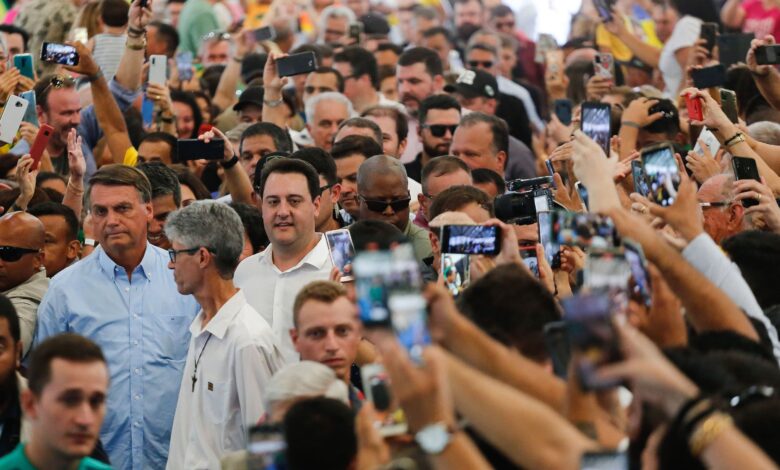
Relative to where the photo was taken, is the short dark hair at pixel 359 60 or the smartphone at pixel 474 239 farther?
the short dark hair at pixel 359 60

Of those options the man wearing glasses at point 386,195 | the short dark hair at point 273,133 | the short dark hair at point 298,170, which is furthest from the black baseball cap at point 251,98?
the short dark hair at point 298,170

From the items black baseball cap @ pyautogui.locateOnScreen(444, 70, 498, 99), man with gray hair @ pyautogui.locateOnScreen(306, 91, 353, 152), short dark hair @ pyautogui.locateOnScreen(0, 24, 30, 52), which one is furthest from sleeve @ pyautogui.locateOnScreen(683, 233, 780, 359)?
short dark hair @ pyautogui.locateOnScreen(0, 24, 30, 52)

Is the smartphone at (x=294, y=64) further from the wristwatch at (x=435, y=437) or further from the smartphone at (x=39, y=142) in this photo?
the wristwatch at (x=435, y=437)

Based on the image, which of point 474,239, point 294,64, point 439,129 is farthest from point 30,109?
point 474,239

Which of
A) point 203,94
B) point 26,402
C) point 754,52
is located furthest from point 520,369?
point 203,94

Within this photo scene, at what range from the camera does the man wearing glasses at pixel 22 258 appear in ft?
22.6

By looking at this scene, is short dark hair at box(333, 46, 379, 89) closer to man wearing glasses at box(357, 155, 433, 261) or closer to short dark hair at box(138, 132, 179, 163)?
short dark hair at box(138, 132, 179, 163)

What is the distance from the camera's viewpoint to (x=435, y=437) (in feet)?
10.5

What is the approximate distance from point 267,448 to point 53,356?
1152 mm

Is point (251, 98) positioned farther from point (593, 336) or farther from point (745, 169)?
point (593, 336)

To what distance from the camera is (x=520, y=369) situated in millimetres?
3885

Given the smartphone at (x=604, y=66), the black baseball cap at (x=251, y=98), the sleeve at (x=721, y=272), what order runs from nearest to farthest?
the sleeve at (x=721, y=272), the black baseball cap at (x=251, y=98), the smartphone at (x=604, y=66)

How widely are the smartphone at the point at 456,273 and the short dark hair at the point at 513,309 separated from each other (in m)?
1.31

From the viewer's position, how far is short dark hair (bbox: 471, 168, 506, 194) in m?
8.56
